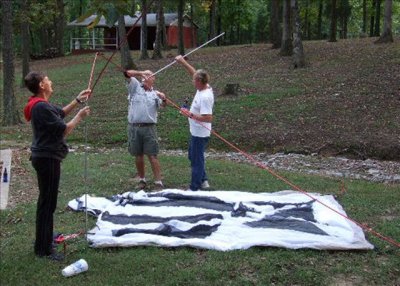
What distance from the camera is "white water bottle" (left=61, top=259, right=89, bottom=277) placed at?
4563mm

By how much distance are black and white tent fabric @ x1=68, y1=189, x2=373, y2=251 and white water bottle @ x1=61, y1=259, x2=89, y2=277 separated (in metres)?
0.52

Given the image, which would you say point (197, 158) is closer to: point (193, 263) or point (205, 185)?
point (205, 185)

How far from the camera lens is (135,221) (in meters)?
5.87

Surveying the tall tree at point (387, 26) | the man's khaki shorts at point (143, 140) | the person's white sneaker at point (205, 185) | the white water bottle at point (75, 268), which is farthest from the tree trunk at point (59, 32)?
the white water bottle at point (75, 268)

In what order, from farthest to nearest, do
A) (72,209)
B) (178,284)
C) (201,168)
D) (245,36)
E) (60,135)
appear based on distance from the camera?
(245,36) < (201,168) < (72,209) < (60,135) < (178,284)

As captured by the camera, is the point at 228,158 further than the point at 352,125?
No

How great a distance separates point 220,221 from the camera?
19.0ft

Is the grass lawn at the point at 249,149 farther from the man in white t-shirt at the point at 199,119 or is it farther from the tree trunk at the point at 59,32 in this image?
the tree trunk at the point at 59,32

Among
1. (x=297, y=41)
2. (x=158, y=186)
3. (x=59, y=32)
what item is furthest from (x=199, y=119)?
(x=59, y=32)

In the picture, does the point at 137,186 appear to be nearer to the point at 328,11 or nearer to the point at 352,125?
the point at 352,125

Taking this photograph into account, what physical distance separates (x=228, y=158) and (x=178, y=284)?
6.94 m

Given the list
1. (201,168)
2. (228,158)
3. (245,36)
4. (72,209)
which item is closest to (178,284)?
(72,209)

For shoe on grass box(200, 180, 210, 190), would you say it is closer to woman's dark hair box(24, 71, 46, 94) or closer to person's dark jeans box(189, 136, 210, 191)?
Result: person's dark jeans box(189, 136, 210, 191)

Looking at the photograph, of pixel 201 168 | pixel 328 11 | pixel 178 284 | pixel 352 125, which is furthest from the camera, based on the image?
pixel 328 11
